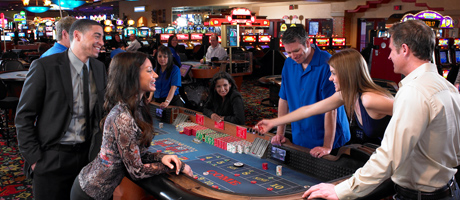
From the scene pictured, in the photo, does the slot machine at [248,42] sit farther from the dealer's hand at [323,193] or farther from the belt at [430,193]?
the belt at [430,193]

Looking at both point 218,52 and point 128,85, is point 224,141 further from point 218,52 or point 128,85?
point 218,52

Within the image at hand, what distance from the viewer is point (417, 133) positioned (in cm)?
139

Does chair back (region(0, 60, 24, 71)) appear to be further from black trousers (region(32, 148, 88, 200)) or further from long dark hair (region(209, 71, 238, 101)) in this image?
black trousers (region(32, 148, 88, 200))

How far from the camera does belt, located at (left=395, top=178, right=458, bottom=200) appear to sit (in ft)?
5.09

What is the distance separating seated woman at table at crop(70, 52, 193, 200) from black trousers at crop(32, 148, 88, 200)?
0.32 m

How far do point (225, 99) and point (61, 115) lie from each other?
2242 millimetres

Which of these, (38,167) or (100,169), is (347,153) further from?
(38,167)

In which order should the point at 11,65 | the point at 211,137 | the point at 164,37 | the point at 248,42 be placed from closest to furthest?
the point at 211,137 → the point at 11,65 → the point at 248,42 → the point at 164,37

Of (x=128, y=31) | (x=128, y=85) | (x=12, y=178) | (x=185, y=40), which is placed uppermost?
(x=128, y=31)

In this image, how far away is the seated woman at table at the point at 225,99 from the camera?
4164 mm

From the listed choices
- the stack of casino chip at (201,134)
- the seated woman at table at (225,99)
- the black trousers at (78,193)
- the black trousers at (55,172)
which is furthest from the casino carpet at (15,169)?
the black trousers at (78,193)

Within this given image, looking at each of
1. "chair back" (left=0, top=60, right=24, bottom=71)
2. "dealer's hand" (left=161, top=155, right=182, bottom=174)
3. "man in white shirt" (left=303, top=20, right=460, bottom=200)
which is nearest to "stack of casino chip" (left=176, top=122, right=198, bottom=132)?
"dealer's hand" (left=161, top=155, right=182, bottom=174)

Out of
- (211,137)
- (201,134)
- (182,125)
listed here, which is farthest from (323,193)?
(182,125)

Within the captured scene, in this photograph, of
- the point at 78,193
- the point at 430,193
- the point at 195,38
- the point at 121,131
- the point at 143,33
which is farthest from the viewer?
the point at 143,33
